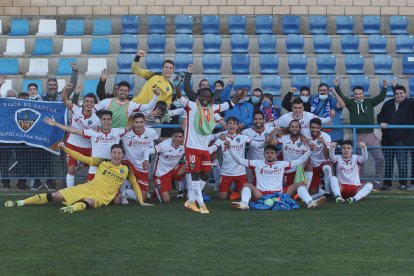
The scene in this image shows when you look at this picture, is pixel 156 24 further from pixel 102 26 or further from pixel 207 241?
pixel 207 241

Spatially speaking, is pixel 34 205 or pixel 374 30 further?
pixel 374 30

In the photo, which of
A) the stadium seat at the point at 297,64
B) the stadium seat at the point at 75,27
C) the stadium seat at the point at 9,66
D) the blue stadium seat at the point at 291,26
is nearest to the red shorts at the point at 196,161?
the stadium seat at the point at 297,64

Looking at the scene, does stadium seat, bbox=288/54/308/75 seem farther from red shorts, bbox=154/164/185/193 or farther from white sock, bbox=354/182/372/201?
white sock, bbox=354/182/372/201

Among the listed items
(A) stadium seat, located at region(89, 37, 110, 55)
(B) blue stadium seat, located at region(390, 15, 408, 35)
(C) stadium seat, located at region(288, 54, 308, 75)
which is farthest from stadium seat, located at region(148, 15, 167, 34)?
(B) blue stadium seat, located at region(390, 15, 408, 35)

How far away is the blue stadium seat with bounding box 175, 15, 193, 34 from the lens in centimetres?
2031

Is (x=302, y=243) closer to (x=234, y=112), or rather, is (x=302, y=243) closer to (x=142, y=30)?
(x=234, y=112)

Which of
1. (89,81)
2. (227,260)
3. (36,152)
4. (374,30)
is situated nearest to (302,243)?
(227,260)

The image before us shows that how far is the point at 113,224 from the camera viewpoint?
10398 millimetres

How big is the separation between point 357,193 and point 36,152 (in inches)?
202

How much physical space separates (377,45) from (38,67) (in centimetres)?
721

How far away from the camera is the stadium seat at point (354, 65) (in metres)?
19.2

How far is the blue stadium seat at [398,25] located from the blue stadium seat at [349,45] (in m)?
1.07

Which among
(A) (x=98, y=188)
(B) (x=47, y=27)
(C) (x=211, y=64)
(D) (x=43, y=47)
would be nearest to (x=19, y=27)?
(B) (x=47, y=27)

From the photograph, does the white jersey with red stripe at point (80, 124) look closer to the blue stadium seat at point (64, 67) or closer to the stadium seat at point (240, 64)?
the blue stadium seat at point (64, 67)
